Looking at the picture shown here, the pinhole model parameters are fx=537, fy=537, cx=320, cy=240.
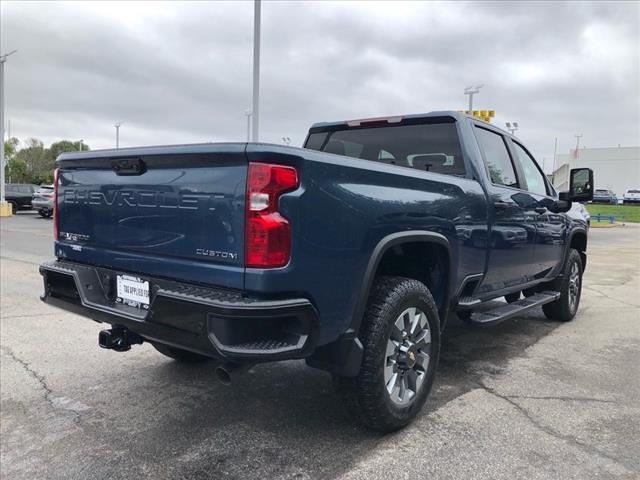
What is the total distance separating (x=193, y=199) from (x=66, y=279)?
1256 millimetres

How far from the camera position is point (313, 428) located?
3.28 m

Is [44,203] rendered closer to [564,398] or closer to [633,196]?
[564,398]

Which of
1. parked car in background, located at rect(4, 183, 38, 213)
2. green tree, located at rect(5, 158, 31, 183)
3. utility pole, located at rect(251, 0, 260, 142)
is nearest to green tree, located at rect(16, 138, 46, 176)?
green tree, located at rect(5, 158, 31, 183)

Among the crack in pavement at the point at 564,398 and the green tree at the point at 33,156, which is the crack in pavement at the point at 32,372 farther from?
the green tree at the point at 33,156

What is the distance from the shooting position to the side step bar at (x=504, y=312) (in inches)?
161

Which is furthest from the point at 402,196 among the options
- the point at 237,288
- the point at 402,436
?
the point at 402,436

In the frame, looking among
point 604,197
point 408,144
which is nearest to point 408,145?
point 408,144

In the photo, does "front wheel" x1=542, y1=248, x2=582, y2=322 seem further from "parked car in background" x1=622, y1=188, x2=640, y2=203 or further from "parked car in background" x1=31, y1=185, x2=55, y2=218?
"parked car in background" x1=622, y1=188, x2=640, y2=203

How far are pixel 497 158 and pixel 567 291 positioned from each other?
2.28 meters

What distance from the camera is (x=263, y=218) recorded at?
2.41 m

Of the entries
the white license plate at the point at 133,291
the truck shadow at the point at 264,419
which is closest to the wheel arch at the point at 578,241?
the truck shadow at the point at 264,419

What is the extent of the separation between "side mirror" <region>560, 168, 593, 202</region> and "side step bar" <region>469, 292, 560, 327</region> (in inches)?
41.8

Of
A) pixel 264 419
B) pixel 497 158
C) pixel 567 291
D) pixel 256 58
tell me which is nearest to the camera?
pixel 264 419

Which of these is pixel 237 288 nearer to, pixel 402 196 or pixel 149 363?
pixel 402 196
